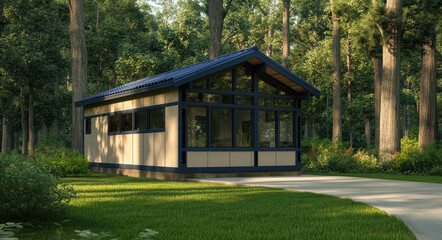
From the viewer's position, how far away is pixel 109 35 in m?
39.2

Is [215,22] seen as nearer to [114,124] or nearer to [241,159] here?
[114,124]

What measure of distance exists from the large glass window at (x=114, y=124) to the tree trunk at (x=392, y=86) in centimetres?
1142

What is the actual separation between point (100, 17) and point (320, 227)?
147 feet

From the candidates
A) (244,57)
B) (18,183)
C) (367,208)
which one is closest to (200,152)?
(244,57)

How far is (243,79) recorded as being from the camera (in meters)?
16.8

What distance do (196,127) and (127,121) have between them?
396cm

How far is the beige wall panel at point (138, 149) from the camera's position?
56.6ft

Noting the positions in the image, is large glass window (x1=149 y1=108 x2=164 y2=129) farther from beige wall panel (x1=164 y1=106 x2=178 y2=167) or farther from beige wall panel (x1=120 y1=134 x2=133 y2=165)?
beige wall panel (x1=120 y1=134 x2=133 y2=165)

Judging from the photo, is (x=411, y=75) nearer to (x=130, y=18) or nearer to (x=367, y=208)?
(x=130, y=18)

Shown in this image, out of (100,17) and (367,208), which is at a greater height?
(100,17)

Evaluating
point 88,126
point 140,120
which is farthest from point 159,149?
point 88,126

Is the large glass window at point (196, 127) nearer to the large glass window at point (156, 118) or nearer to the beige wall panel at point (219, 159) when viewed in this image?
the beige wall panel at point (219, 159)

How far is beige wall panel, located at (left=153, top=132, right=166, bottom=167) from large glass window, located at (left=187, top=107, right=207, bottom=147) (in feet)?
3.37

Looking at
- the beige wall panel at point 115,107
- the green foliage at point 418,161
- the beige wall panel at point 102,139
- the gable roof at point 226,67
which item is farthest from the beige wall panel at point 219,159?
the green foliage at point 418,161
